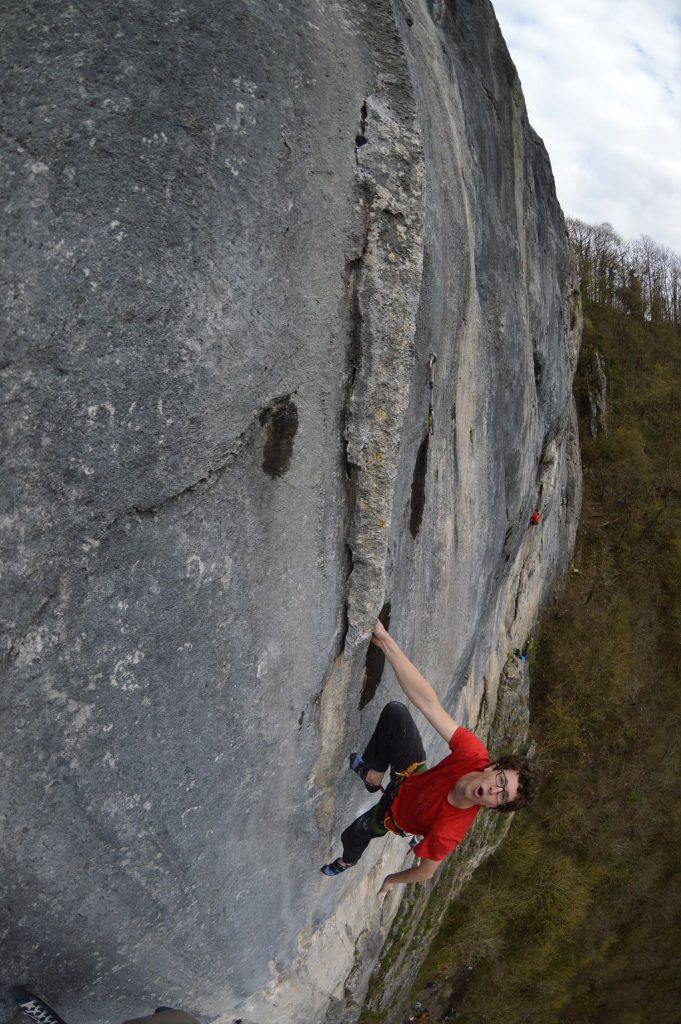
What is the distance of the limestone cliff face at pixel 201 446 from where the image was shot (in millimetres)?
2545

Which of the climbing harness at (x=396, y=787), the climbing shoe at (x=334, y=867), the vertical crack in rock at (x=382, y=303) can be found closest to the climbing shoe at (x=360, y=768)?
the climbing harness at (x=396, y=787)

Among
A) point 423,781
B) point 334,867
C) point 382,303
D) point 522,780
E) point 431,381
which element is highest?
point 382,303

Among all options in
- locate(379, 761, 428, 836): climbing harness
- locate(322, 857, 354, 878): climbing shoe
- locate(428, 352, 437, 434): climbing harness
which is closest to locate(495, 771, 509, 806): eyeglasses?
locate(379, 761, 428, 836): climbing harness

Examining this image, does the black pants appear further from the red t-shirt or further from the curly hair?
the curly hair

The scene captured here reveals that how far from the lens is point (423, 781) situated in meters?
4.23

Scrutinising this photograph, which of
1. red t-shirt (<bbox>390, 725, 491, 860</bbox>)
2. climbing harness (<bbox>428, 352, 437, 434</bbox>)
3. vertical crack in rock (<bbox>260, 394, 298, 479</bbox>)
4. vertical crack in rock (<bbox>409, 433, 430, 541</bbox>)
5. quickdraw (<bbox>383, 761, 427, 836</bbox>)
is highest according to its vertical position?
vertical crack in rock (<bbox>260, 394, 298, 479</bbox>)

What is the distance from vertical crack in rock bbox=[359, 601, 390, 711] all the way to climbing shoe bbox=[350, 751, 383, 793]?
383mm

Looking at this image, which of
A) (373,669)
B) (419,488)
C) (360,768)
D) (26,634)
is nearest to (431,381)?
(419,488)

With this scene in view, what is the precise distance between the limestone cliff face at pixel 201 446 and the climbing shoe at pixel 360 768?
9 centimetres

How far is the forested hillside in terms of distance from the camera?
12.0m

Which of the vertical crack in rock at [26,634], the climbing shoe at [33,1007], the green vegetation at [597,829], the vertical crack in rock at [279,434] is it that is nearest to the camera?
the vertical crack in rock at [26,634]

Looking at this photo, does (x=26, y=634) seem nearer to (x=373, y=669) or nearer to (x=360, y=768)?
(x=373, y=669)

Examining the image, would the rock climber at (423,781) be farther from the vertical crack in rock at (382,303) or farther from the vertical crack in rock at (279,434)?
the vertical crack in rock at (279,434)

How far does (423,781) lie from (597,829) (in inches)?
398
